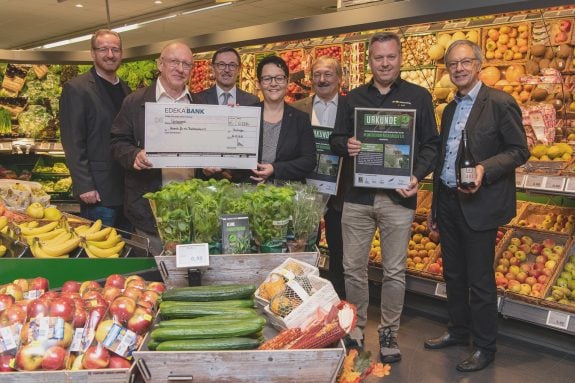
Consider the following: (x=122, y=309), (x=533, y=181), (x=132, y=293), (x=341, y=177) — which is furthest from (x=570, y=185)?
(x=122, y=309)

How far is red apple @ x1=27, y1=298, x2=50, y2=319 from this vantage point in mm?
1960

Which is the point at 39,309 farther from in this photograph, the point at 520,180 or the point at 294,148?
the point at 520,180

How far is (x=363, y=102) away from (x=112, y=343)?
2.28 m

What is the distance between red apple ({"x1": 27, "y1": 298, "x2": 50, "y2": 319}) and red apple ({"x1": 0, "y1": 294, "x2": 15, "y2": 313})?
14cm

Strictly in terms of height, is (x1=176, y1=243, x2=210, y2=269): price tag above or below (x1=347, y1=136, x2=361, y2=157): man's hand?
below

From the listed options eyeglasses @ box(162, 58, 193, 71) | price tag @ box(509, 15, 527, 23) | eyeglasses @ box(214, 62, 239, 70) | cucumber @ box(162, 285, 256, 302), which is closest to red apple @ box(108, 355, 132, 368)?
cucumber @ box(162, 285, 256, 302)

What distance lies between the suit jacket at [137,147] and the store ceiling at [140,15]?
8512 mm

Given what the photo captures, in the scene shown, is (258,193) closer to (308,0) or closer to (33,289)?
(33,289)

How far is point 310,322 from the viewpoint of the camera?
2014 mm

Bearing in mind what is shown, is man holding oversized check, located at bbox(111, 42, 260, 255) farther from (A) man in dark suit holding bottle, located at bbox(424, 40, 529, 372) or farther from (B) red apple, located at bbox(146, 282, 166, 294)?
(A) man in dark suit holding bottle, located at bbox(424, 40, 529, 372)

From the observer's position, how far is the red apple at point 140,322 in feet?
6.42

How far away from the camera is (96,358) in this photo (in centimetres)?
179

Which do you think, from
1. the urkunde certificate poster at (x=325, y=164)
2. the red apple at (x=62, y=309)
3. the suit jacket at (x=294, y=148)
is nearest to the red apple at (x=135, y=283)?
the red apple at (x=62, y=309)

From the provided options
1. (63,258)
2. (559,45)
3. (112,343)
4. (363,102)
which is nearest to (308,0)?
(559,45)
